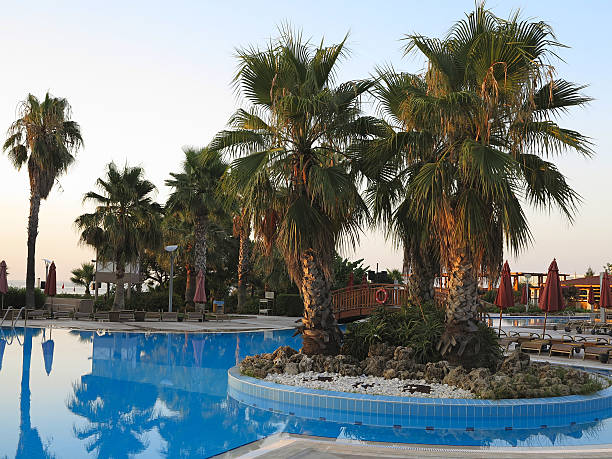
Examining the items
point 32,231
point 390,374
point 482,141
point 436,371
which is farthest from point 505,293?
point 32,231

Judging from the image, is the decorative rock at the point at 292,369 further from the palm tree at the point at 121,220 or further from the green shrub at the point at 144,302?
the green shrub at the point at 144,302

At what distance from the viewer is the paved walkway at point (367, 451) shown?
6707 mm

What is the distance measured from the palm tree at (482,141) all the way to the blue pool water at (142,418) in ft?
9.94

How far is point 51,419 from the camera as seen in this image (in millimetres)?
8945

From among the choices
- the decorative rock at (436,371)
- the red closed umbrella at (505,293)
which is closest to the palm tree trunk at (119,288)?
the red closed umbrella at (505,293)

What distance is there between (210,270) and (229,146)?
89.8 feet

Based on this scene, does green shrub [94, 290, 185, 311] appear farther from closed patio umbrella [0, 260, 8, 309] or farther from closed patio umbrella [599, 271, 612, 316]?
closed patio umbrella [599, 271, 612, 316]

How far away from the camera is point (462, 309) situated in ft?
36.5

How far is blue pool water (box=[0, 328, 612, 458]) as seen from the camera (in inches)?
304

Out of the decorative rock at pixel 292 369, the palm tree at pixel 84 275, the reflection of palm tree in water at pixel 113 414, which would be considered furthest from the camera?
the palm tree at pixel 84 275

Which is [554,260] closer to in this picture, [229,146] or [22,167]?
[229,146]

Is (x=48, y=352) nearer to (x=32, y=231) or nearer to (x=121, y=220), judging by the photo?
(x=121, y=220)

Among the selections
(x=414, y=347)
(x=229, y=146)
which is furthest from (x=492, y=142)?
(x=229, y=146)

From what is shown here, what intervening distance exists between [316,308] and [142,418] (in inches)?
171
